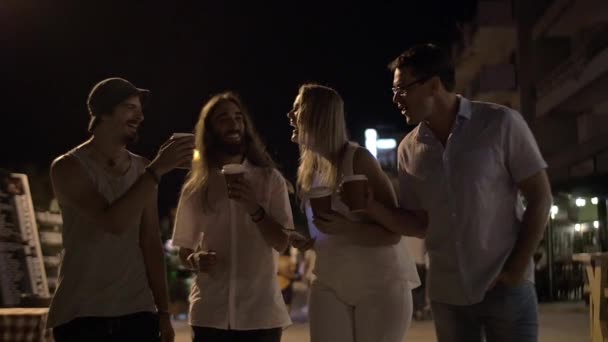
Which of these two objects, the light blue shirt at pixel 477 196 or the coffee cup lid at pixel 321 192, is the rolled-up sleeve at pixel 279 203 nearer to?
the coffee cup lid at pixel 321 192

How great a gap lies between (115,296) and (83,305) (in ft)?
0.44

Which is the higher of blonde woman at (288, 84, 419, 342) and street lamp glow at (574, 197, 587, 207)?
blonde woman at (288, 84, 419, 342)

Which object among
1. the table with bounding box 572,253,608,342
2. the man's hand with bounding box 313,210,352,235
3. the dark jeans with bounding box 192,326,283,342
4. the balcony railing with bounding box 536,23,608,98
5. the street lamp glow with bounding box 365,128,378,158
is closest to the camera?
the man's hand with bounding box 313,210,352,235

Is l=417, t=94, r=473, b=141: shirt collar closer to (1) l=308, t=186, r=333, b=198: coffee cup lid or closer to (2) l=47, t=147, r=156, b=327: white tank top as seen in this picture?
(1) l=308, t=186, r=333, b=198: coffee cup lid

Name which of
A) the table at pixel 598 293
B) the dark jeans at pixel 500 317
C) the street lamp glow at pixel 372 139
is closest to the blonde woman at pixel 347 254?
the dark jeans at pixel 500 317

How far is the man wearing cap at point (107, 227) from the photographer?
309 cm

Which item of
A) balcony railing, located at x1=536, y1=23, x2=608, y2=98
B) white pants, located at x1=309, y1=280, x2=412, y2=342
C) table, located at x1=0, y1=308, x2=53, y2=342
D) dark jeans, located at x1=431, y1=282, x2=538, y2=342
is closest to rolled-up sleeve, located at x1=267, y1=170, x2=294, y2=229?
white pants, located at x1=309, y1=280, x2=412, y2=342

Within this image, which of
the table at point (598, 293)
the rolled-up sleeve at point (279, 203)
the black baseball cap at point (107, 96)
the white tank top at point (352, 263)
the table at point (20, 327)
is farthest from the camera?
the table at point (598, 293)

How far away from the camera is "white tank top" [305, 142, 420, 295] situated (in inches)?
138

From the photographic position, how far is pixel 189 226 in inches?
151

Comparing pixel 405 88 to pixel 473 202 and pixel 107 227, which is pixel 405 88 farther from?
pixel 107 227

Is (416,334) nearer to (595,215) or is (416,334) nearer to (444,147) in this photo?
(444,147)

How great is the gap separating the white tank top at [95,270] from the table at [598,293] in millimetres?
4980

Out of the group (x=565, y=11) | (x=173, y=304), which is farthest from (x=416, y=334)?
(x=565, y=11)
